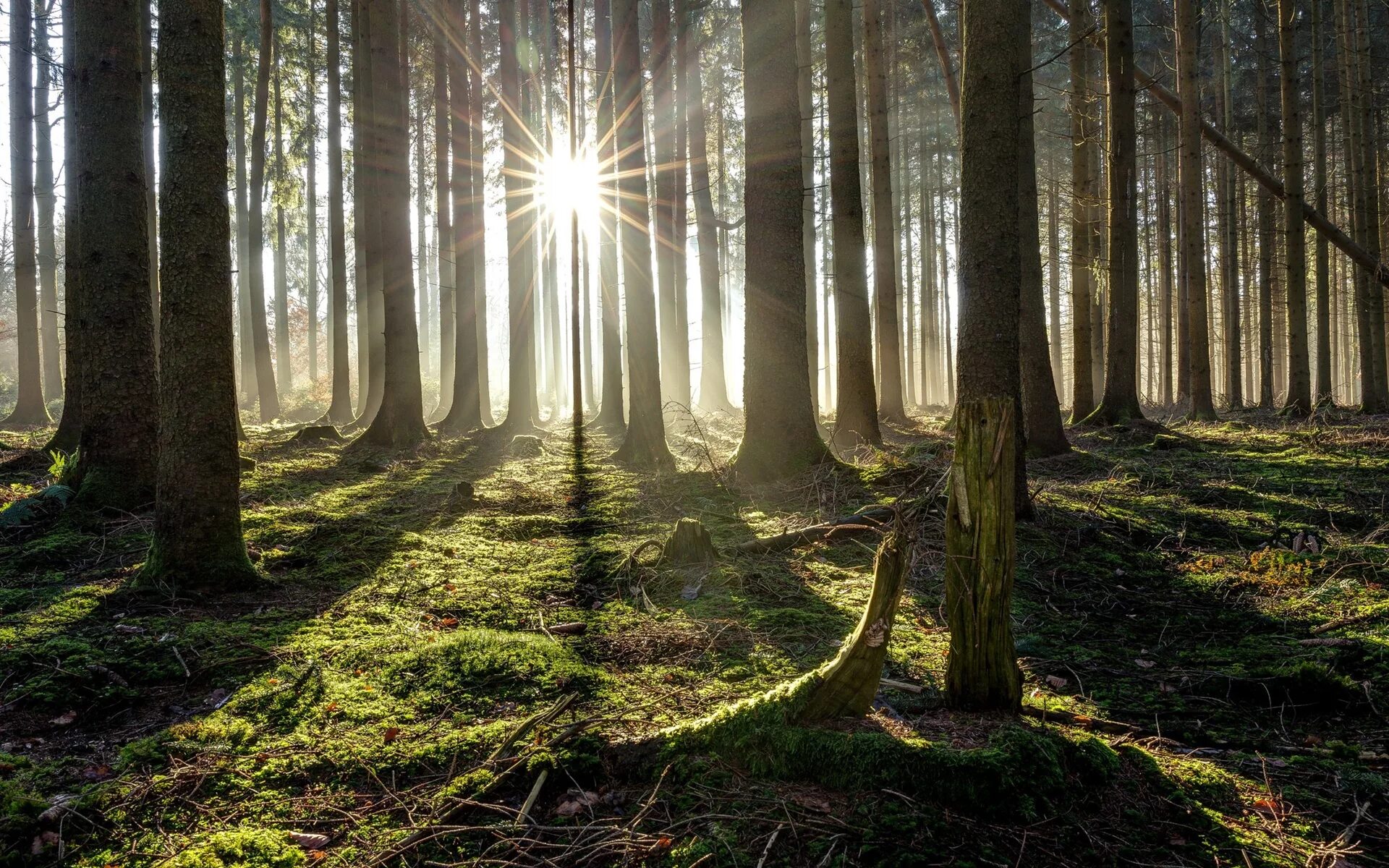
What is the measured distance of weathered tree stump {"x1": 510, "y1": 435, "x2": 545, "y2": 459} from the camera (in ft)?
43.6

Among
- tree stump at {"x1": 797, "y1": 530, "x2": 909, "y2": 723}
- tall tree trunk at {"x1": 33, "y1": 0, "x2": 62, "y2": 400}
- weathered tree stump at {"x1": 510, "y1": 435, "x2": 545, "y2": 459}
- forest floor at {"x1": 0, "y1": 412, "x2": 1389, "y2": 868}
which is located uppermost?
tall tree trunk at {"x1": 33, "y1": 0, "x2": 62, "y2": 400}

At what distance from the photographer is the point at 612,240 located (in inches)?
762

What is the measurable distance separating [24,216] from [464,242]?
960cm

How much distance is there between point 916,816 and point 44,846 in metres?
2.73

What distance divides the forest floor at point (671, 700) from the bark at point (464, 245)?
29.5 feet

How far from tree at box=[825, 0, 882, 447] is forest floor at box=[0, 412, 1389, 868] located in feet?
10.8

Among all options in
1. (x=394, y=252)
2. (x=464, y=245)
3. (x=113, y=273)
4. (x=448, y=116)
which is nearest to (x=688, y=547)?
(x=113, y=273)

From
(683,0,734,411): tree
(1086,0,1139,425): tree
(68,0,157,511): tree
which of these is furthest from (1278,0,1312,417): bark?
(68,0,157,511): tree

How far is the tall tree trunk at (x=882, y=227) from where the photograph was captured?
45.1 ft

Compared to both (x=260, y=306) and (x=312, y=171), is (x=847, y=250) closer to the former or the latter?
(x=260, y=306)

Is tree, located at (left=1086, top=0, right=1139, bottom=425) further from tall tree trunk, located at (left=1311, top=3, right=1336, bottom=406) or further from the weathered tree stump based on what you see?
the weathered tree stump

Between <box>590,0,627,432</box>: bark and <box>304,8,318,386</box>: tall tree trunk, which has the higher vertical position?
<box>304,8,318,386</box>: tall tree trunk

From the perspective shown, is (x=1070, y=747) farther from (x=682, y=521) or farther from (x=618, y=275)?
(x=618, y=275)

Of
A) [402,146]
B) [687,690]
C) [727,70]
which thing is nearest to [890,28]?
[727,70]
